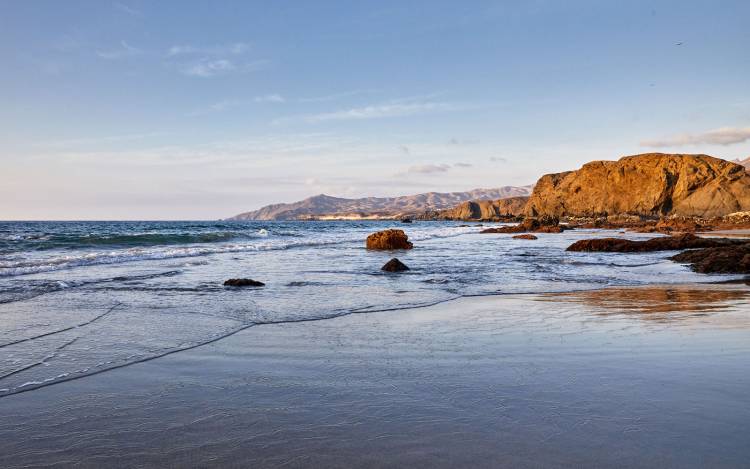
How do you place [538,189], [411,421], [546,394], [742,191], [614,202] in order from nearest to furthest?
1. [411,421]
2. [546,394]
3. [742,191]
4. [614,202]
5. [538,189]

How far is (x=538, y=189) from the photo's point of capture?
10869cm

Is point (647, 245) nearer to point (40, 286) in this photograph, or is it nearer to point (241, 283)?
point (241, 283)

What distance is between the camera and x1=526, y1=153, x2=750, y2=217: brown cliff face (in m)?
66.8

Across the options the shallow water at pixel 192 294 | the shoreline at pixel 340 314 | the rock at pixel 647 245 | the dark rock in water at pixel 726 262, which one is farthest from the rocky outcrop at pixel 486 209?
the shoreline at pixel 340 314

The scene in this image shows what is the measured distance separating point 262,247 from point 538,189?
93490 mm

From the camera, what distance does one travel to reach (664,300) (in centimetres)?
803

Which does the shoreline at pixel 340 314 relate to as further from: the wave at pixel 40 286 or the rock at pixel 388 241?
the rock at pixel 388 241

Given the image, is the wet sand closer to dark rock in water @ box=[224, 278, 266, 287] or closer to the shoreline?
the shoreline

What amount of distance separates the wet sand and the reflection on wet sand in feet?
3.66

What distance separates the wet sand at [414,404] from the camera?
2707mm

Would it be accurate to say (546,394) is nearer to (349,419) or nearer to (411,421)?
(411,421)

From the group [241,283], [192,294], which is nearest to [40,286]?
[192,294]

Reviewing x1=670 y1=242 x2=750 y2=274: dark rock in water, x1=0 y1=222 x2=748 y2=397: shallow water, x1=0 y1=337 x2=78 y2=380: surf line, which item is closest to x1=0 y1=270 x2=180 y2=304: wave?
x1=0 y1=222 x2=748 y2=397: shallow water

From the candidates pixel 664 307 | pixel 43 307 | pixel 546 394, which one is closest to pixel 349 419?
pixel 546 394
